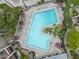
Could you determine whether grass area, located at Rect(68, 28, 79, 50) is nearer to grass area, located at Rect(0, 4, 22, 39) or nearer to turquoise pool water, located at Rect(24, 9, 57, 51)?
turquoise pool water, located at Rect(24, 9, 57, 51)

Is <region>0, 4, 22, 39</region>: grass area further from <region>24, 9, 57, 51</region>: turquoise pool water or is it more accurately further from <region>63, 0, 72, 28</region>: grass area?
<region>63, 0, 72, 28</region>: grass area

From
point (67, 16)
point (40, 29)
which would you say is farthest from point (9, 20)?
point (67, 16)

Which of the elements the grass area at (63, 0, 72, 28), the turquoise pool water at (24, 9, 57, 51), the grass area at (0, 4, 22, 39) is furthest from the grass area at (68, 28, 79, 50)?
the grass area at (0, 4, 22, 39)

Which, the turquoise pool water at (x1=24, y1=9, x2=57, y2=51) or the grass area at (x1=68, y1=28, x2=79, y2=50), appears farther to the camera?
the turquoise pool water at (x1=24, y1=9, x2=57, y2=51)

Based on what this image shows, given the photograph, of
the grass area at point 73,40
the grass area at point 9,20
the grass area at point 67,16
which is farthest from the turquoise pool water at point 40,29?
the grass area at point 73,40

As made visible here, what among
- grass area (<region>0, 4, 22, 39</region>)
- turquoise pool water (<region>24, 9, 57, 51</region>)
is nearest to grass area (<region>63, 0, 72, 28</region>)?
turquoise pool water (<region>24, 9, 57, 51</region>)

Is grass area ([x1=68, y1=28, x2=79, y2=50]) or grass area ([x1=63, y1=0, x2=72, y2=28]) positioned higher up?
grass area ([x1=63, y1=0, x2=72, y2=28])

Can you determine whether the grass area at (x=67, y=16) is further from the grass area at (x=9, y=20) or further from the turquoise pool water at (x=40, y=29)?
the grass area at (x=9, y=20)

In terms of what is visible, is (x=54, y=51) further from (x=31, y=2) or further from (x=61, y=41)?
(x=31, y=2)
